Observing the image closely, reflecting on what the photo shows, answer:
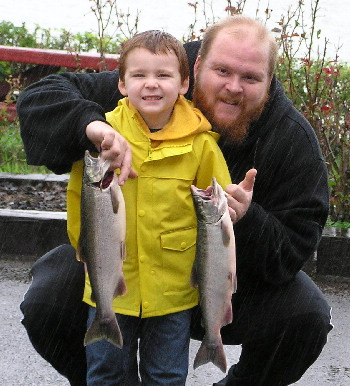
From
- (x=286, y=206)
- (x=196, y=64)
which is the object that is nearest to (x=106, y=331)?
(x=286, y=206)

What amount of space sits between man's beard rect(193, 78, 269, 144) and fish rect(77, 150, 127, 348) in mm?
904

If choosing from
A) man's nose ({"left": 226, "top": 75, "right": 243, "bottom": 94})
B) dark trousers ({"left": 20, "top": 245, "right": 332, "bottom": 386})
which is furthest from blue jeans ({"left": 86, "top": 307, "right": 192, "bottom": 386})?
man's nose ({"left": 226, "top": 75, "right": 243, "bottom": 94})

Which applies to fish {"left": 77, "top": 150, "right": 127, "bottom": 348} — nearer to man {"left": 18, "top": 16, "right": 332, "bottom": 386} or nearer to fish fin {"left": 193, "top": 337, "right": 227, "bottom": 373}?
fish fin {"left": 193, "top": 337, "right": 227, "bottom": 373}

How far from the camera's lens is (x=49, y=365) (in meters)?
4.59

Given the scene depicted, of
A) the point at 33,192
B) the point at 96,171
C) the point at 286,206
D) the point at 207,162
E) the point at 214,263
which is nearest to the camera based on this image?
the point at 96,171

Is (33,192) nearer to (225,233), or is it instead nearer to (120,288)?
(120,288)

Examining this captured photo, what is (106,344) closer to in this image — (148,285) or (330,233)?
(148,285)

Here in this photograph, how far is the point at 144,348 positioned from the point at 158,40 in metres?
1.22

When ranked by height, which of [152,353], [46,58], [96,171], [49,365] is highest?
[96,171]

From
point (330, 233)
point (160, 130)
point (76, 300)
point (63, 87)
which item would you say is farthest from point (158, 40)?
point (330, 233)

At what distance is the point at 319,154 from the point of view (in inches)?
148

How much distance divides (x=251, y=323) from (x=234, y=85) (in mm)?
1030

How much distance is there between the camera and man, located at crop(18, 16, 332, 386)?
Result: 3580 mm

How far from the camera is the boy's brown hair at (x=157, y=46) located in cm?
328
